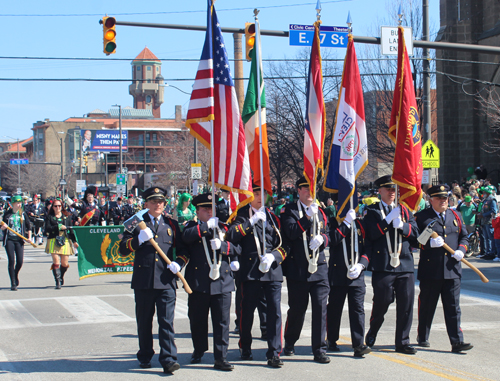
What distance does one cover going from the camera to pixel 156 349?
7469 mm

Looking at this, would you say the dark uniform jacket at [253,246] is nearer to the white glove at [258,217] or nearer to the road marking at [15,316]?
the white glove at [258,217]

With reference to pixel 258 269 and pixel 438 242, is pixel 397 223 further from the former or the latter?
pixel 258 269

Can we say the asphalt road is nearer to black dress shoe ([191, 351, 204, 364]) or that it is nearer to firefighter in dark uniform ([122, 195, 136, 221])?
black dress shoe ([191, 351, 204, 364])

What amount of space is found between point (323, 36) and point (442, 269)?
29.3 ft

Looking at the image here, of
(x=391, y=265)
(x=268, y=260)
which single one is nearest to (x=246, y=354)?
(x=268, y=260)

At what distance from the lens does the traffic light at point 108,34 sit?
563 inches

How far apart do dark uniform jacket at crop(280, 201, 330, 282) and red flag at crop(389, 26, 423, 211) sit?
1291 millimetres

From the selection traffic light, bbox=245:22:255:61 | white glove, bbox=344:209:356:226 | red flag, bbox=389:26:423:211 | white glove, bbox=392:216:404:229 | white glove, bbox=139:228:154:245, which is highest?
traffic light, bbox=245:22:255:61

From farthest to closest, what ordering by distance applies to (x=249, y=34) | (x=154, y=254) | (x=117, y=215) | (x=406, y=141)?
1. (x=117, y=215)
2. (x=249, y=34)
3. (x=406, y=141)
4. (x=154, y=254)

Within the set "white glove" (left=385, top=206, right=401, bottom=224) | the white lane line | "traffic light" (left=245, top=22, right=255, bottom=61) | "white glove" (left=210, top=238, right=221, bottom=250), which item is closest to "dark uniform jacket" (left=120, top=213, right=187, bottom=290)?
"white glove" (left=210, top=238, right=221, bottom=250)

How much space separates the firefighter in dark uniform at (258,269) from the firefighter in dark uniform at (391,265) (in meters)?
1.13

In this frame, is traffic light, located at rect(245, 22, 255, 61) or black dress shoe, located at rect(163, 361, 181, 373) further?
traffic light, located at rect(245, 22, 255, 61)

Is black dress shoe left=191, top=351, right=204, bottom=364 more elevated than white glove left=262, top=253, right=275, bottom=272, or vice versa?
white glove left=262, top=253, right=275, bottom=272

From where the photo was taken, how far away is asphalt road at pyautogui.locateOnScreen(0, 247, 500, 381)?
6199 mm
